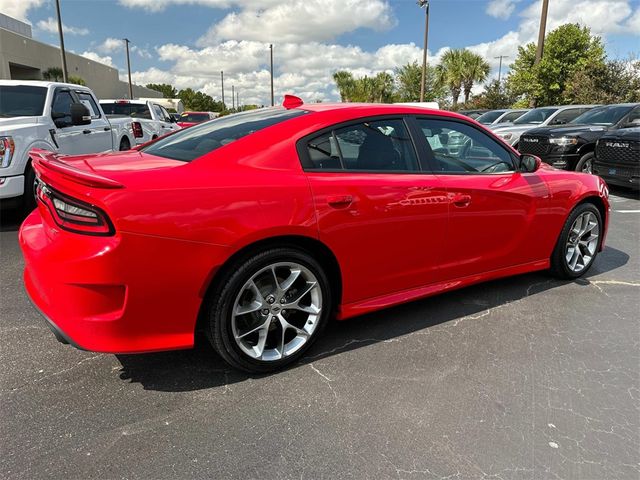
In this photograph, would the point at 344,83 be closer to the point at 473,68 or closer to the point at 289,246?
the point at 473,68

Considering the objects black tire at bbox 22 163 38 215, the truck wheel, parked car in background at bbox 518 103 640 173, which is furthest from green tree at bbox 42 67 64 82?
parked car in background at bbox 518 103 640 173

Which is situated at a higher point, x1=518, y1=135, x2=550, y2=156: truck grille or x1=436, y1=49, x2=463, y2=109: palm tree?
x1=436, y1=49, x2=463, y2=109: palm tree

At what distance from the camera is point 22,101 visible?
22.6ft

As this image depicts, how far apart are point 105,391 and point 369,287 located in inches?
63.5

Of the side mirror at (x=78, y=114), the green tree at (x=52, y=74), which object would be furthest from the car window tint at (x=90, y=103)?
the green tree at (x=52, y=74)

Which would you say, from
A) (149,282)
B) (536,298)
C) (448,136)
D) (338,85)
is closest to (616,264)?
(536,298)

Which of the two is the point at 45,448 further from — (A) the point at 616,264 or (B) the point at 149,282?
(A) the point at 616,264

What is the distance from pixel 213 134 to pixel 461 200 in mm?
1712

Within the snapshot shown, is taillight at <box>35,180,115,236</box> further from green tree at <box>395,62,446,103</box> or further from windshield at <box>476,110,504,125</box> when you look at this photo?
green tree at <box>395,62,446,103</box>

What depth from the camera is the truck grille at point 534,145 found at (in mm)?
9820

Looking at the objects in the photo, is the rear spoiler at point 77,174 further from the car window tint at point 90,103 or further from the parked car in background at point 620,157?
the parked car in background at point 620,157

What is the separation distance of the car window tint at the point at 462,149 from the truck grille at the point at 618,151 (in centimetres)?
553

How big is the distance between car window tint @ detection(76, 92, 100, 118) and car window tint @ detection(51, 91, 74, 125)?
0.50 metres

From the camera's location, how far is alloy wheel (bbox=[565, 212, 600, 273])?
4.23 metres
